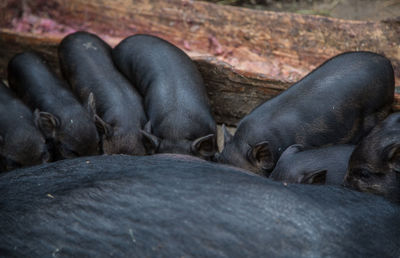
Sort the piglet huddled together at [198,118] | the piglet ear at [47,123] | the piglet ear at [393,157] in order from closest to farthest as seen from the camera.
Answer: the piglet ear at [393,157], the piglet huddled together at [198,118], the piglet ear at [47,123]

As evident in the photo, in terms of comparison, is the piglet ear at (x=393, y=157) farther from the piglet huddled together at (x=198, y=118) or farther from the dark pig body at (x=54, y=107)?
the dark pig body at (x=54, y=107)

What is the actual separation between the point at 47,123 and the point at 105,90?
488 millimetres

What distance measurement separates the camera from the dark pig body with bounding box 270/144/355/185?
9.14 feet

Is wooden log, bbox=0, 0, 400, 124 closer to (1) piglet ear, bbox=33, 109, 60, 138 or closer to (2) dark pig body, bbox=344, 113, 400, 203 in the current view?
(1) piglet ear, bbox=33, 109, 60, 138

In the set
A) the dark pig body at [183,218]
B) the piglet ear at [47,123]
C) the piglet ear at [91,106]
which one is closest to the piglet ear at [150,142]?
the piglet ear at [91,106]

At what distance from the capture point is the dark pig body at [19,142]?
3227 mm

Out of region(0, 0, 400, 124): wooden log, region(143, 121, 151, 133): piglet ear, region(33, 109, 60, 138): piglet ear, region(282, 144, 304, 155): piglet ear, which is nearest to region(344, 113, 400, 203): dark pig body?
region(282, 144, 304, 155): piglet ear

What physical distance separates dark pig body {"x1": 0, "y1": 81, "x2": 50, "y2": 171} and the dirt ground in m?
2.62

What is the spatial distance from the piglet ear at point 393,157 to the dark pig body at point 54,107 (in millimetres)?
1722

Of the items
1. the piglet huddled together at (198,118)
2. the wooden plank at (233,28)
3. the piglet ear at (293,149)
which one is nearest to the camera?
the piglet ear at (293,149)

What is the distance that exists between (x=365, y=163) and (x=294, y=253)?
1.13m

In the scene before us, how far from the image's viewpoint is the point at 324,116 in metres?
3.20

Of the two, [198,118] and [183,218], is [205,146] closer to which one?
[198,118]

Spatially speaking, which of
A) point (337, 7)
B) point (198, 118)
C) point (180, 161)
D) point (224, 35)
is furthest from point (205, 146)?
point (337, 7)
